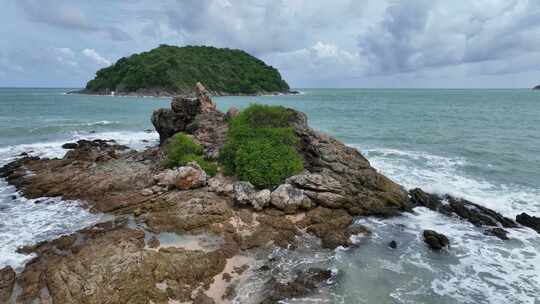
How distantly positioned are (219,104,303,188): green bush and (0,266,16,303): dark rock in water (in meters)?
11.1

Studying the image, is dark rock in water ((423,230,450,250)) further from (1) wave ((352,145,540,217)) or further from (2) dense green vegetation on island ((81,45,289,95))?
(2) dense green vegetation on island ((81,45,289,95))

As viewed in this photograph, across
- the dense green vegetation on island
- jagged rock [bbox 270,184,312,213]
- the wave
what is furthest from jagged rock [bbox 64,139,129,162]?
the dense green vegetation on island

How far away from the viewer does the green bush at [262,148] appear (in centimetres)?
1917

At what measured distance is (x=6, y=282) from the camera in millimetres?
11242

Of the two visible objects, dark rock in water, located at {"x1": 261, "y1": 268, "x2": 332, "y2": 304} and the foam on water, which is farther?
the foam on water

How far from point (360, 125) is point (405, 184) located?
30215 mm

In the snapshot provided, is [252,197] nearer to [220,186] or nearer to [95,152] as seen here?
[220,186]

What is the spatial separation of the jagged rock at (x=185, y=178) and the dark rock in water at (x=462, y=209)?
40.6ft

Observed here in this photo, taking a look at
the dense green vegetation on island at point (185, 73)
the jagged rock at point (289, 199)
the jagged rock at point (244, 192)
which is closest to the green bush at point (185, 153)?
the jagged rock at point (244, 192)

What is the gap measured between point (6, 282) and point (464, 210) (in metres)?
20.3

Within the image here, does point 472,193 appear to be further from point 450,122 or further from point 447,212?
point 450,122

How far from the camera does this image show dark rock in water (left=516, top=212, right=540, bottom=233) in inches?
648

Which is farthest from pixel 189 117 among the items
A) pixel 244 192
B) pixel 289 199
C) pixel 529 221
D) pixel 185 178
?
pixel 529 221

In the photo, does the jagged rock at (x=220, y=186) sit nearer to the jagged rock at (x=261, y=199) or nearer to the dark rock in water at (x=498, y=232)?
the jagged rock at (x=261, y=199)
